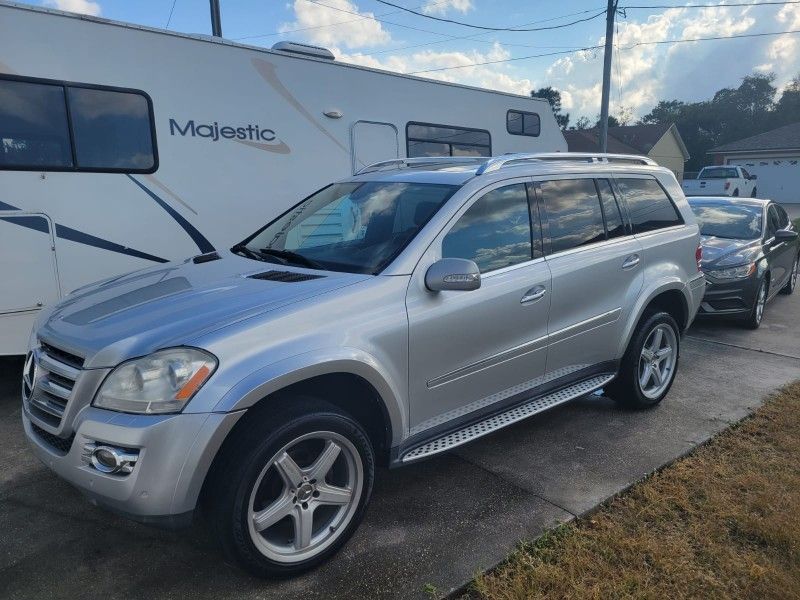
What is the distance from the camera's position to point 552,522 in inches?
124

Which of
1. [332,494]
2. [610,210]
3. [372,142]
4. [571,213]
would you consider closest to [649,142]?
[372,142]

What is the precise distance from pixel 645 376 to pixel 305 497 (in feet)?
10.1

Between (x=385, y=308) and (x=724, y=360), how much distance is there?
4.70 metres

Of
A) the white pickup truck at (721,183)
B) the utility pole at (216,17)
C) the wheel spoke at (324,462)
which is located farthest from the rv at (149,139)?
the white pickup truck at (721,183)

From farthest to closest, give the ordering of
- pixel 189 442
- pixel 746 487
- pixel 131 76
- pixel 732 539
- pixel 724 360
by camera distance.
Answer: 1. pixel 724 360
2. pixel 131 76
3. pixel 746 487
4. pixel 732 539
5. pixel 189 442

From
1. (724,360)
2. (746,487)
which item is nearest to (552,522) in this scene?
(746,487)

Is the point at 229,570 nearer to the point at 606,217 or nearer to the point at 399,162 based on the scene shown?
the point at 399,162

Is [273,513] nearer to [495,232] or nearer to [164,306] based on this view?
[164,306]

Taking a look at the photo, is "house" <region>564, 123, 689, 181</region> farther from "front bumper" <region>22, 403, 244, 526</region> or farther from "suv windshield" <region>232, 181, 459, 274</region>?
"front bumper" <region>22, 403, 244, 526</region>

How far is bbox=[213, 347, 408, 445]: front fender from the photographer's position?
7.82 ft

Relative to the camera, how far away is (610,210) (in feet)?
14.2

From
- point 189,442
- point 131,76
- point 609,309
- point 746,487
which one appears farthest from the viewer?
point 131,76

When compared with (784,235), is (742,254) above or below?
below

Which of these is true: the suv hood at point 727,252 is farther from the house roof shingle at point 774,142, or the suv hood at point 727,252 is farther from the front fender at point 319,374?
the house roof shingle at point 774,142
